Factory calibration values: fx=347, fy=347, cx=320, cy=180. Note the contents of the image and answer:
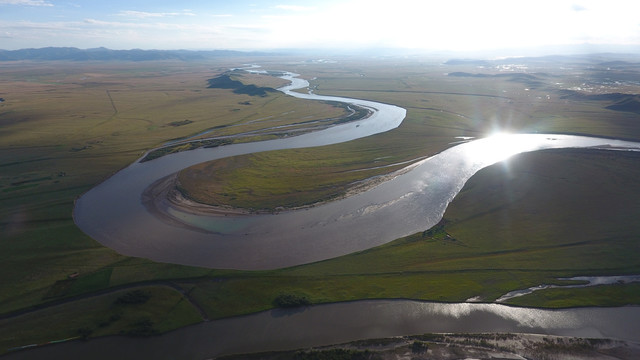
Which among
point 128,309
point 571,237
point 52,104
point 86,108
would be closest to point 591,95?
point 571,237

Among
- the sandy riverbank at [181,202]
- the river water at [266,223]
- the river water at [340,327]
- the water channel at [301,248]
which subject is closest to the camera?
the river water at [340,327]

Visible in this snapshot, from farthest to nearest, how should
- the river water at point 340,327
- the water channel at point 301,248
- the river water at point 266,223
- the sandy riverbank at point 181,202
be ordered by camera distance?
the sandy riverbank at point 181,202 → the river water at point 266,223 → the water channel at point 301,248 → the river water at point 340,327

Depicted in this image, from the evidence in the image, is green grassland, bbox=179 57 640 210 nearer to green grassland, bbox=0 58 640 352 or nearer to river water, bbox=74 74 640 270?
green grassland, bbox=0 58 640 352

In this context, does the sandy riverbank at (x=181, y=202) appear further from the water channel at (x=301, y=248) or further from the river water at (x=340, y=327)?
the river water at (x=340, y=327)

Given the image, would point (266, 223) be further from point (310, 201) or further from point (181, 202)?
point (181, 202)

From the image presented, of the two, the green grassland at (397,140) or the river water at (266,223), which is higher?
the green grassland at (397,140)

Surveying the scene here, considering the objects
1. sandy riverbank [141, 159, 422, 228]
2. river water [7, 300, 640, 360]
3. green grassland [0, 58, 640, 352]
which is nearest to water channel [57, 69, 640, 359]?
river water [7, 300, 640, 360]

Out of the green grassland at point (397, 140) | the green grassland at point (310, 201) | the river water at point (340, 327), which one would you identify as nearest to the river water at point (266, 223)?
the green grassland at point (310, 201)

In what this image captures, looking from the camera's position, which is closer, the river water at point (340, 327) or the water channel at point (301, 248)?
the river water at point (340, 327)

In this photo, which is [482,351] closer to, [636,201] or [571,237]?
[571,237]

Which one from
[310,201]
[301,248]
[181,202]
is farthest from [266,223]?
[181,202]
